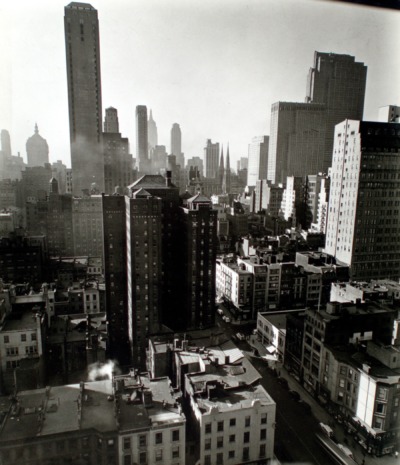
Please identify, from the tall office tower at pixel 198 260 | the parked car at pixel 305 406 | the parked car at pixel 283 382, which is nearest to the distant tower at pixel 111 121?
the tall office tower at pixel 198 260

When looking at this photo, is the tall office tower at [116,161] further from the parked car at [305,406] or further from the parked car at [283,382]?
the parked car at [305,406]

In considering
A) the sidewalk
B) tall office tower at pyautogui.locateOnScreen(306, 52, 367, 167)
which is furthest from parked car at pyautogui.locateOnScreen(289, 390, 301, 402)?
tall office tower at pyautogui.locateOnScreen(306, 52, 367, 167)

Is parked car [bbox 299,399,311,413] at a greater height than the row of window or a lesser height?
lesser

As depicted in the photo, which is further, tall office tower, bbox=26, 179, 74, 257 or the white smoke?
tall office tower, bbox=26, 179, 74, 257

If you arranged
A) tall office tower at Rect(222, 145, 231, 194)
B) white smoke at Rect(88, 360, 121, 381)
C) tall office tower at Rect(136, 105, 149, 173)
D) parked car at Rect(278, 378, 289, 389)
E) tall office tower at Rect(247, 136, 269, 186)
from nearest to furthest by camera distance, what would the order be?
white smoke at Rect(88, 360, 121, 381)
parked car at Rect(278, 378, 289, 389)
tall office tower at Rect(136, 105, 149, 173)
tall office tower at Rect(247, 136, 269, 186)
tall office tower at Rect(222, 145, 231, 194)

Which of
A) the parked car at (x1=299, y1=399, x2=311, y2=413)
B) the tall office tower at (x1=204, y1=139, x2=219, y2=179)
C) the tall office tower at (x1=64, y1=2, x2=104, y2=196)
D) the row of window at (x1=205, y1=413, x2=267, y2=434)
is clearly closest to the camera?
the row of window at (x1=205, y1=413, x2=267, y2=434)

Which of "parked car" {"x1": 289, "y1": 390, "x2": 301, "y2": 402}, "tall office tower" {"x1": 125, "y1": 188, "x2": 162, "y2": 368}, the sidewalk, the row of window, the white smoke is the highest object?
"tall office tower" {"x1": 125, "y1": 188, "x2": 162, "y2": 368}

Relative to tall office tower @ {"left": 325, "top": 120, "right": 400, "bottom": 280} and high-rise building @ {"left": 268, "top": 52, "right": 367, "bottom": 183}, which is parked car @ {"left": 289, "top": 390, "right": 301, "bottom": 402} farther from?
high-rise building @ {"left": 268, "top": 52, "right": 367, "bottom": 183}
